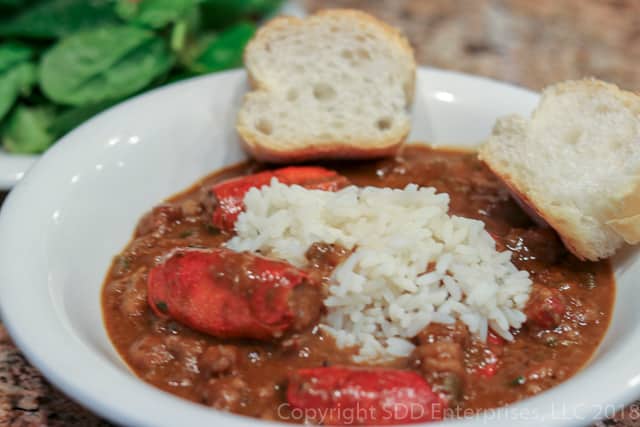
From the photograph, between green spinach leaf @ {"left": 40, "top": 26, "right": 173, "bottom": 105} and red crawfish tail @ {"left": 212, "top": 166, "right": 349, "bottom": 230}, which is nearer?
red crawfish tail @ {"left": 212, "top": 166, "right": 349, "bottom": 230}

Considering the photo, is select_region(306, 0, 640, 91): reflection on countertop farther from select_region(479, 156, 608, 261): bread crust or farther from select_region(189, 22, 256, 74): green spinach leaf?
select_region(479, 156, 608, 261): bread crust

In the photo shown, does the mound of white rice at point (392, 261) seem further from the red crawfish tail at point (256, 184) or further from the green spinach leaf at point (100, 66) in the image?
the green spinach leaf at point (100, 66)

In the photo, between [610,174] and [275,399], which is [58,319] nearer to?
[275,399]

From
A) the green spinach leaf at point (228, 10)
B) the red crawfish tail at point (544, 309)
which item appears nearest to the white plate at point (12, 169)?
the green spinach leaf at point (228, 10)

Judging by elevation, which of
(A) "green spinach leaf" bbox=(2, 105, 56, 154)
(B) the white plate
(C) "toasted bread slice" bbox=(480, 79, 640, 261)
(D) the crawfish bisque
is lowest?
(A) "green spinach leaf" bbox=(2, 105, 56, 154)

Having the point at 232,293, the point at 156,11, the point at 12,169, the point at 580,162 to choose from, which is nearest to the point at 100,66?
the point at 156,11

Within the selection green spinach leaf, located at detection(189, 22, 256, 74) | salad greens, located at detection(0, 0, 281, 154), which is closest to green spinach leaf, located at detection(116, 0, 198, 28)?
salad greens, located at detection(0, 0, 281, 154)
